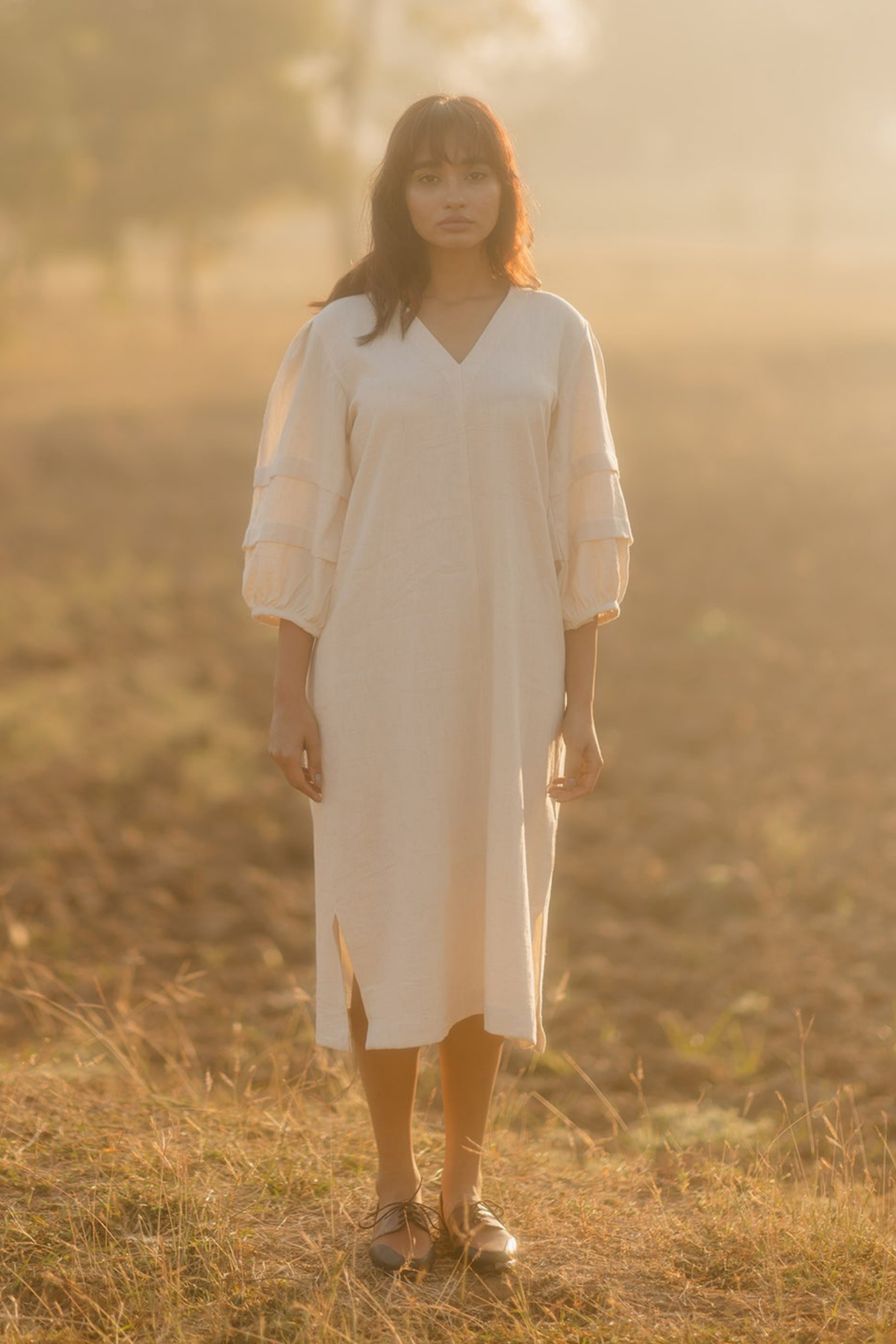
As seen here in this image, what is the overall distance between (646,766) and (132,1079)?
13.8 ft

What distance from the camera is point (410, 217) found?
2.71 meters

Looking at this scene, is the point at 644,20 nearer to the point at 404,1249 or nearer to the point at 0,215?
the point at 0,215

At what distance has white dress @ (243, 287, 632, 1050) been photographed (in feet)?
8.59

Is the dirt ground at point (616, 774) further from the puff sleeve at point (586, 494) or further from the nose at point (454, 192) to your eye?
the nose at point (454, 192)

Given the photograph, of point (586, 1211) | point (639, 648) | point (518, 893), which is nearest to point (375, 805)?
point (518, 893)

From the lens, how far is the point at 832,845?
6.03 m

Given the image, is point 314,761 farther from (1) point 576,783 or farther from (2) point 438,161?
(2) point 438,161

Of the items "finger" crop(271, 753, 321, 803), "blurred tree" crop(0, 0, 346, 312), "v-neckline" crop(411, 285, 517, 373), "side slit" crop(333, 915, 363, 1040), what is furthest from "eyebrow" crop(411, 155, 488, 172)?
"blurred tree" crop(0, 0, 346, 312)

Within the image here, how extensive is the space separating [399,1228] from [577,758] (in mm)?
953

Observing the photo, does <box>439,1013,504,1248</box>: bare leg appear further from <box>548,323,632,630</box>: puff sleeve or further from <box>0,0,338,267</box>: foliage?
<box>0,0,338,267</box>: foliage

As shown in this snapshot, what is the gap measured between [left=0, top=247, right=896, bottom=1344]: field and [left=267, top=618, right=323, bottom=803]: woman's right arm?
0.88 metres

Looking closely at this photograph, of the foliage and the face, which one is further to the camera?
the foliage

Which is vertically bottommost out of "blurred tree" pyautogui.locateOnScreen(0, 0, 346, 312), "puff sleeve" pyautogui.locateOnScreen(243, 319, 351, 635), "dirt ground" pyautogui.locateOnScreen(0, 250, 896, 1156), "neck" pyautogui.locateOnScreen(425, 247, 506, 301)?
"dirt ground" pyautogui.locateOnScreen(0, 250, 896, 1156)

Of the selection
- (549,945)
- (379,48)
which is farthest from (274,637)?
(379,48)
